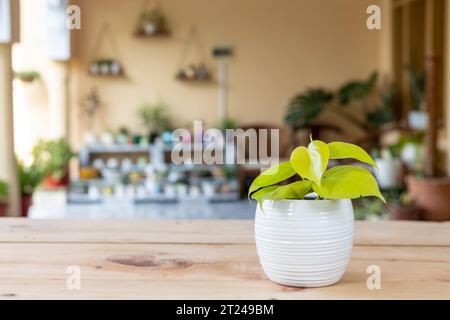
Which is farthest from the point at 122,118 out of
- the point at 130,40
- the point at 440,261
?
the point at 440,261

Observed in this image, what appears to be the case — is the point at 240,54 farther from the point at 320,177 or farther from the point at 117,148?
the point at 320,177

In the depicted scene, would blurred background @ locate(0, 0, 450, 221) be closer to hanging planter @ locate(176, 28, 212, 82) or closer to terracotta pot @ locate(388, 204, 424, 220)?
hanging planter @ locate(176, 28, 212, 82)

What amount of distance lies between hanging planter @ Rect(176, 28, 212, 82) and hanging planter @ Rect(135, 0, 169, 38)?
0.33m

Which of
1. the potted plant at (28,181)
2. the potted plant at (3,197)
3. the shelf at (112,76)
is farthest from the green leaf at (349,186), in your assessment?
the shelf at (112,76)

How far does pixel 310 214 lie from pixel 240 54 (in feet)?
26.5

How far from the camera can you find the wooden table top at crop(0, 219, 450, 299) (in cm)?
100

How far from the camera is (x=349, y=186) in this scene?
101cm

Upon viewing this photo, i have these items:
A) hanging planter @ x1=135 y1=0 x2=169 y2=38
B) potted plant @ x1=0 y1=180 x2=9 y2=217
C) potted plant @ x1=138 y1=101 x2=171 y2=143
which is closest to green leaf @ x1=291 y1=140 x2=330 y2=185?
potted plant @ x1=0 y1=180 x2=9 y2=217

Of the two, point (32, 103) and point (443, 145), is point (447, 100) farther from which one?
point (32, 103)

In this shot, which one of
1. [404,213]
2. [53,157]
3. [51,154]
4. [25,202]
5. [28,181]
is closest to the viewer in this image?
[404,213]

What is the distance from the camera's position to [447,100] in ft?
19.4

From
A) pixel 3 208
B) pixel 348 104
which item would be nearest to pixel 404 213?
pixel 3 208

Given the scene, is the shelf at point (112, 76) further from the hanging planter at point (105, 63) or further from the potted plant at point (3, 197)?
the potted plant at point (3, 197)
